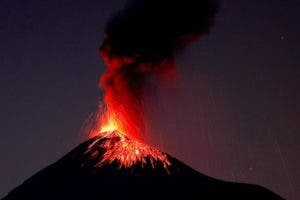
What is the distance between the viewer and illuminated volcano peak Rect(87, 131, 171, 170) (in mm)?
68625

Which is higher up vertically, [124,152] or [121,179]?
[124,152]

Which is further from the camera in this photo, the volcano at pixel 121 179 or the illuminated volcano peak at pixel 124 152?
the illuminated volcano peak at pixel 124 152

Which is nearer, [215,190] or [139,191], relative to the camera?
[139,191]

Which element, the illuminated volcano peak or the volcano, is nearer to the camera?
the volcano

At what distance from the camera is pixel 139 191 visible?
62375 millimetres

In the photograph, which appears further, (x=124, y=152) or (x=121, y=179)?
(x=124, y=152)

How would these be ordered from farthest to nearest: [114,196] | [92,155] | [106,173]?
[92,155]
[106,173]
[114,196]

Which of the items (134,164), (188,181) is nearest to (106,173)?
(134,164)

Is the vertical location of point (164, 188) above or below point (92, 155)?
below

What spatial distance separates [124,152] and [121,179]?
592cm

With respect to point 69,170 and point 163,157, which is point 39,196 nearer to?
point 69,170

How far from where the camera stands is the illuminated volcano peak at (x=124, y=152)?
68625 mm

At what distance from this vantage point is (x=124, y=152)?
2739 inches

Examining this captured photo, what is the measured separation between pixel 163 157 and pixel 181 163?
2.63 metres
